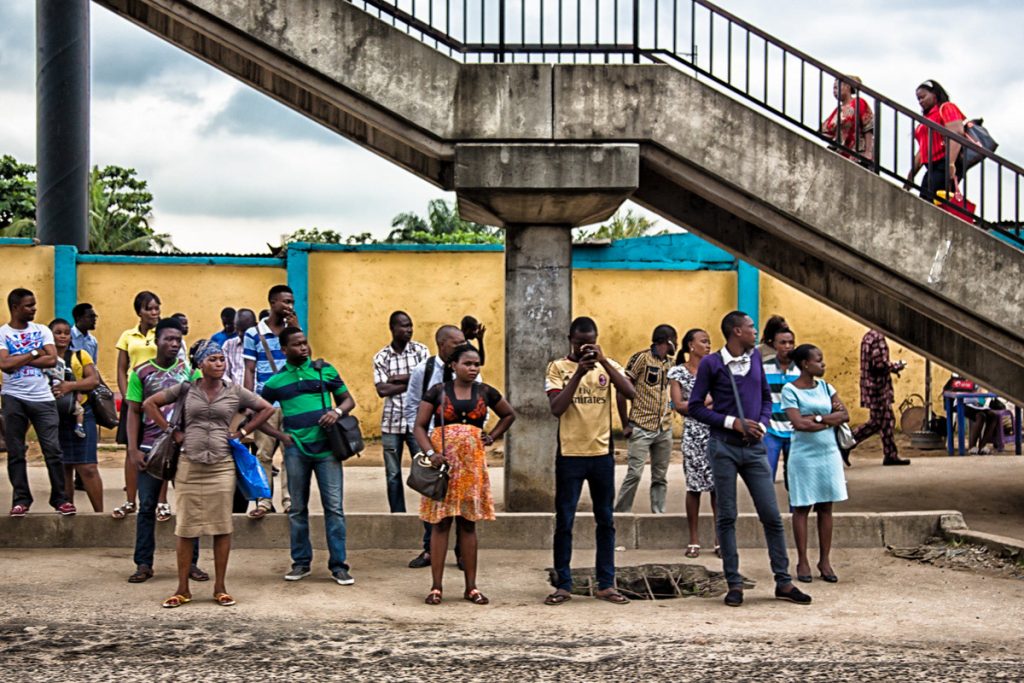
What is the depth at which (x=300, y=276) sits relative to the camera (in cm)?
1883

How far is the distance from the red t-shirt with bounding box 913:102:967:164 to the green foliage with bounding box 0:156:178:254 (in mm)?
29900

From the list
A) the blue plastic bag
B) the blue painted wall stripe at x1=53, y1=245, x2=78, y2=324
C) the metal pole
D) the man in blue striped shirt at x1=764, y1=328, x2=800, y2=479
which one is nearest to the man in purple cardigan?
the man in blue striped shirt at x1=764, y1=328, x2=800, y2=479

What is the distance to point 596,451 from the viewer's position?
8.18 m

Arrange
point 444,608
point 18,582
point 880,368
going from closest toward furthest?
point 444,608
point 18,582
point 880,368

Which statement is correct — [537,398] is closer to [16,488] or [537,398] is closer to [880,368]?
[16,488]

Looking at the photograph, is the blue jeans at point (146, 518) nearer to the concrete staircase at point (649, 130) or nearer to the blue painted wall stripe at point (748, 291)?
the concrete staircase at point (649, 130)

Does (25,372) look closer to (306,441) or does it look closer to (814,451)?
(306,441)

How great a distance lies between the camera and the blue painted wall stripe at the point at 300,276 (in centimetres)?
1881

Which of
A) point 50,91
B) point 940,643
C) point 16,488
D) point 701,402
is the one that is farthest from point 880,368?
point 50,91

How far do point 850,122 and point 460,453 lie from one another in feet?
16.7

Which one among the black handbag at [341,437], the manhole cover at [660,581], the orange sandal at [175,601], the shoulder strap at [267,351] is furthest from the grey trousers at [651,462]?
the orange sandal at [175,601]

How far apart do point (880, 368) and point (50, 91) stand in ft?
43.9

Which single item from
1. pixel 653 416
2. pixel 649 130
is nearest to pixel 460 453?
pixel 653 416

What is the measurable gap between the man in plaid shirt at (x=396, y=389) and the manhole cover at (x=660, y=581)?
5.22 feet
